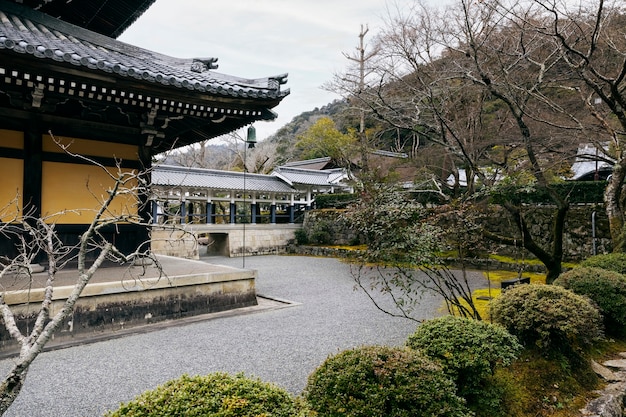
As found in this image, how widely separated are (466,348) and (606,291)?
10.2ft

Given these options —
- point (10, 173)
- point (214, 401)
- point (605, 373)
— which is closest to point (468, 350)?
point (214, 401)

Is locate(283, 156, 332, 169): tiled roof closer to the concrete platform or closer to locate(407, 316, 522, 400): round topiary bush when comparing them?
the concrete platform

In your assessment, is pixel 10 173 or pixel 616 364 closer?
pixel 616 364

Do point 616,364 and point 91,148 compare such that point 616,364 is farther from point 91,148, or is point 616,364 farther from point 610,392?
point 91,148

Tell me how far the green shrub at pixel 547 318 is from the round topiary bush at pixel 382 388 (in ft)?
5.86

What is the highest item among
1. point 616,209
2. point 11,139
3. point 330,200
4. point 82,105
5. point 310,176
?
point 310,176

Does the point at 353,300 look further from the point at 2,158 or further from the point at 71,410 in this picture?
the point at 2,158

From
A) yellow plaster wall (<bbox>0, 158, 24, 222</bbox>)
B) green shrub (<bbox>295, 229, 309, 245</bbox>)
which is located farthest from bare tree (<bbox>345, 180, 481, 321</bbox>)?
green shrub (<bbox>295, 229, 309, 245</bbox>)

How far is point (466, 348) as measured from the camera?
2801mm

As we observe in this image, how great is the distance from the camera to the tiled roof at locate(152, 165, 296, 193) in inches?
632

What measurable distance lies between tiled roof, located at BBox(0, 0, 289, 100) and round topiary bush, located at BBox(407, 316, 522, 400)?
4.44m

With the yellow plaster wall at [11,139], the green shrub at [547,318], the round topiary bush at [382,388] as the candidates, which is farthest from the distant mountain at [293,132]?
the round topiary bush at [382,388]

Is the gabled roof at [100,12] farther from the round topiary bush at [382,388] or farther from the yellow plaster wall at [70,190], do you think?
the round topiary bush at [382,388]

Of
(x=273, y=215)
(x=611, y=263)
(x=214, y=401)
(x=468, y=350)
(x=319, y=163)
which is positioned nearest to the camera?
(x=214, y=401)
